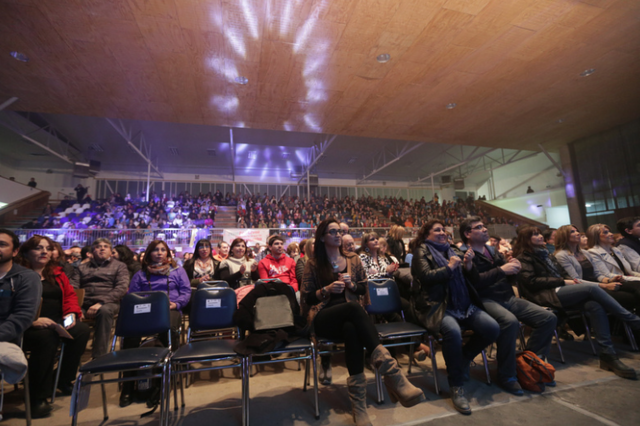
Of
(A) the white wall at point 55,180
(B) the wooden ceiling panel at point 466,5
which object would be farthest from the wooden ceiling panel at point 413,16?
(A) the white wall at point 55,180

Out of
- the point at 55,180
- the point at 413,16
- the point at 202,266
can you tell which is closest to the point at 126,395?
the point at 202,266

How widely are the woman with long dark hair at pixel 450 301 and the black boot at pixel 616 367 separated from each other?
48.1 inches

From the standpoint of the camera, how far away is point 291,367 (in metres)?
3.27

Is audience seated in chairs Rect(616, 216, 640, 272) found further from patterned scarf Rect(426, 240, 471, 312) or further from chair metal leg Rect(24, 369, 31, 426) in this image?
chair metal leg Rect(24, 369, 31, 426)

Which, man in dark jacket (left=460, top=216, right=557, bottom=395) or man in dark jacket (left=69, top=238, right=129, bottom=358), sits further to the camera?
man in dark jacket (left=69, top=238, right=129, bottom=358)

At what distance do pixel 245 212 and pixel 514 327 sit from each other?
42.5ft

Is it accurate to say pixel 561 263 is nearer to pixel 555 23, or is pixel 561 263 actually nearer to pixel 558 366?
pixel 558 366

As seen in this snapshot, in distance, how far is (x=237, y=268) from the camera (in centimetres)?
429

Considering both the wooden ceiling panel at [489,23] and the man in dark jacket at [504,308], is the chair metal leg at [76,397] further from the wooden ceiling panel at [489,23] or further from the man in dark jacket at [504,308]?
the wooden ceiling panel at [489,23]

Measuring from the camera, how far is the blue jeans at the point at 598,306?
2811mm

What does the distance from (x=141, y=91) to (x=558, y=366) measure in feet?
25.1

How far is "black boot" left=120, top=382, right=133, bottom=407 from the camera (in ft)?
7.93

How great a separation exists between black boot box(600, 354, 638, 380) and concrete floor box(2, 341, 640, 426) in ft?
0.19

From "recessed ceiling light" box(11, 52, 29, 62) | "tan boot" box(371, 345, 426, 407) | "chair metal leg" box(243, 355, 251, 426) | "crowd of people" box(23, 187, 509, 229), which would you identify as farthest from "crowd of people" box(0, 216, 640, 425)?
"crowd of people" box(23, 187, 509, 229)
